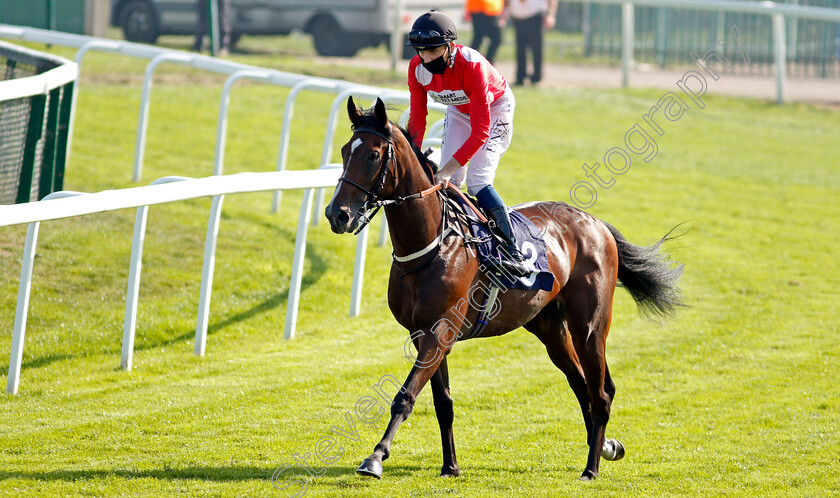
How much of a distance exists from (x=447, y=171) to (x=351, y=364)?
94.4 inches

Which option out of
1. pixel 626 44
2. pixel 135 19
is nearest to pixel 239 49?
pixel 135 19

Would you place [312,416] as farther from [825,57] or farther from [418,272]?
[825,57]

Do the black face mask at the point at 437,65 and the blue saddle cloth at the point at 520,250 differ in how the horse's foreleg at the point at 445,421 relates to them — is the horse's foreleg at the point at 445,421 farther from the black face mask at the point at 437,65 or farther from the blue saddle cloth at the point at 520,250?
the black face mask at the point at 437,65

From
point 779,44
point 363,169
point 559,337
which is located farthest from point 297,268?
point 779,44

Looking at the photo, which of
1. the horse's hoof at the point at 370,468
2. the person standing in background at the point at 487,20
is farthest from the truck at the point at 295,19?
the horse's hoof at the point at 370,468

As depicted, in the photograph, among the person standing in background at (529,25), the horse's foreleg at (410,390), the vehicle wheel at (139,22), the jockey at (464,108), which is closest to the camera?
the horse's foreleg at (410,390)

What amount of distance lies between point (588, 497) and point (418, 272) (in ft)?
4.55

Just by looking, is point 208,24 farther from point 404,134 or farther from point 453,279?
point 453,279

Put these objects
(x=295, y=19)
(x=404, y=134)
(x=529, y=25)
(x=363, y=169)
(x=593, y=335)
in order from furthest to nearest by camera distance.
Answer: (x=295, y=19) < (x=529, y=25) < (x=593, y=335) < (x=404, y=134) < (x=363, y=169)

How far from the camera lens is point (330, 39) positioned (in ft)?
59.1

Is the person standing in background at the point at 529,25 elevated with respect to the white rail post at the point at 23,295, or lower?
elevated

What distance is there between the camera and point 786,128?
16.4m

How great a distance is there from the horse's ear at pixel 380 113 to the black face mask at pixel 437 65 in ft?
1.86

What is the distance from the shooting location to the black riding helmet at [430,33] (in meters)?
4.63
